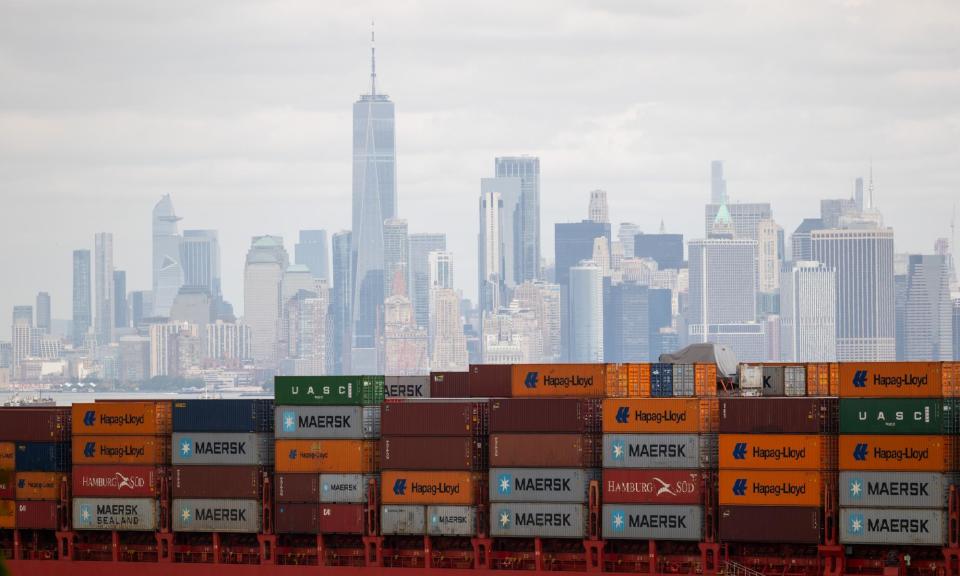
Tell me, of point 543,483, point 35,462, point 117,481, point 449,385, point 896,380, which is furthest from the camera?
point 449,385

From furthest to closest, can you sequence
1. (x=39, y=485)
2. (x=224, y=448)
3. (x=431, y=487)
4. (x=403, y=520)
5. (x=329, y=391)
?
(x=39, y=485), (x=224, y=448), (x=329, y=391), (x=403, y=520), (x=431, y=487)

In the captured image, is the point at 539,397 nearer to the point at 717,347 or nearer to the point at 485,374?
the point at 485,374

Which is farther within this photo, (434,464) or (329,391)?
(329,391)

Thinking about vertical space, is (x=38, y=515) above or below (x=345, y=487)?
below

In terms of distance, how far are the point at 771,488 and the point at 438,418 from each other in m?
11.5

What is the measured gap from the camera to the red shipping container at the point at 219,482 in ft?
215

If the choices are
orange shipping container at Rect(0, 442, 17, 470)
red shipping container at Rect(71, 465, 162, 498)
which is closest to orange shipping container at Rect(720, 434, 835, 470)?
red shipping container at Rect(71, 465, 162, 498)

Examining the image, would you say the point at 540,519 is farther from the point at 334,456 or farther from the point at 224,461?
the point at 224,461

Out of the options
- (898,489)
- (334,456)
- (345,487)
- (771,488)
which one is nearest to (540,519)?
(345,487)

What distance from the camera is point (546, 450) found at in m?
61.5

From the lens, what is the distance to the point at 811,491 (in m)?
58.6

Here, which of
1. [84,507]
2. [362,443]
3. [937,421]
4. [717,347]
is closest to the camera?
[937,421]

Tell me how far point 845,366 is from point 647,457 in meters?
7.40


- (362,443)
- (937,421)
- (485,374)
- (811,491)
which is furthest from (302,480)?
(937,421)
